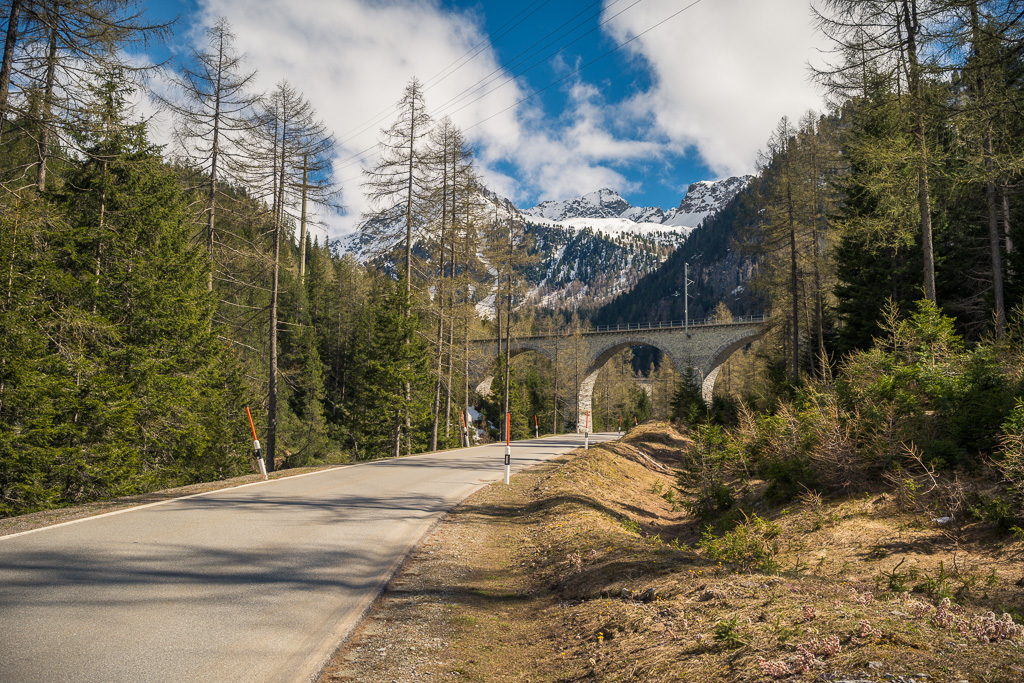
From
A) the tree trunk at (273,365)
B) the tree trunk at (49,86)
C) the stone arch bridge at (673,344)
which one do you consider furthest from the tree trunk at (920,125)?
the stone arch bridge at (673,344)

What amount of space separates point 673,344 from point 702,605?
5560 cm

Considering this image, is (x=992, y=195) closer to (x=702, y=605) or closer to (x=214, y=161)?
(x=702, y=605)

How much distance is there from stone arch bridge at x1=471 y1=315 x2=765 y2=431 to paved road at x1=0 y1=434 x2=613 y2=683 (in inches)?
1600

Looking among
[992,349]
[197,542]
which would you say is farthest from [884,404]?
[197,542]

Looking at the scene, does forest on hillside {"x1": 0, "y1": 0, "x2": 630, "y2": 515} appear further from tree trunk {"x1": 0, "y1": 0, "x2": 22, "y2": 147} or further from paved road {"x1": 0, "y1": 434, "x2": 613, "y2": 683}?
paved road {"x1": 0, "y1": 434, "x2": 613, "y2": 683}

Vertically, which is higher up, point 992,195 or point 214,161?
point 214,161

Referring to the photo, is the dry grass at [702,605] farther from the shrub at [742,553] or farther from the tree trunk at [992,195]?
the tree trunk at [992,195]

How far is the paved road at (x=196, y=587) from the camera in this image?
327 cm

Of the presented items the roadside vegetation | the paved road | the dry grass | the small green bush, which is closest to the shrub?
the roadside vegetation

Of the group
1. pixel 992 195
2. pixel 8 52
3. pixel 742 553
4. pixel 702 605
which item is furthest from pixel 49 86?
pixel 992 195

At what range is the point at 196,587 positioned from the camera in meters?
4.48

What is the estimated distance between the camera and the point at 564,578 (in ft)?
17.7

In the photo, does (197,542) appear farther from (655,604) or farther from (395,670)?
(655,604)

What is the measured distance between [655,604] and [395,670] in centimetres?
197
